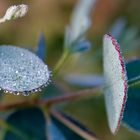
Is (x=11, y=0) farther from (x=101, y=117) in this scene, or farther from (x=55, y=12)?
(x=101, y=117)

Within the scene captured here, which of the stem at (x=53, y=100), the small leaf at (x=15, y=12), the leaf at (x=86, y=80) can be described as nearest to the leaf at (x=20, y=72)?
the small leaf at (x=15, y=12)

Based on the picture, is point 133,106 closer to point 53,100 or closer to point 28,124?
point 53,100

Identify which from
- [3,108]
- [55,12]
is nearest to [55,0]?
[55,12]

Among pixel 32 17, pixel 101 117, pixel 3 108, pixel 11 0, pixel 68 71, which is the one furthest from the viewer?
pixel 32 17

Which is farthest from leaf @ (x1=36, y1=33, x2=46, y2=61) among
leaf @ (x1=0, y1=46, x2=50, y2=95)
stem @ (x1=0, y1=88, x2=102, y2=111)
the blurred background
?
the blurred background

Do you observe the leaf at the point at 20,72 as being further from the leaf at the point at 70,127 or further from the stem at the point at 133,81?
the leaf at the point at 70,127

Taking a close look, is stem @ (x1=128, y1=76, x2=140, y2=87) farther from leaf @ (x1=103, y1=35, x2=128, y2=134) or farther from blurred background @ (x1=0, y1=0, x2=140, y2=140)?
blurred background @ (x1=0, y1=0, x2=140, y2=140)
